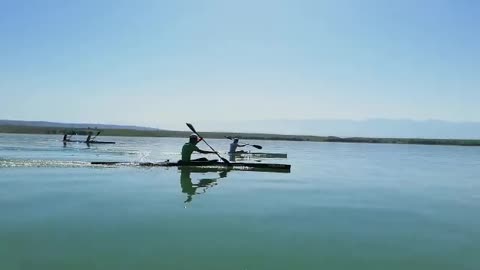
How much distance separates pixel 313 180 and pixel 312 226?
33.6 feet

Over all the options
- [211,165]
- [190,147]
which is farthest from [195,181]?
[211,165]

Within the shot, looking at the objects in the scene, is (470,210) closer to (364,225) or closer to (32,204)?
(364,225)

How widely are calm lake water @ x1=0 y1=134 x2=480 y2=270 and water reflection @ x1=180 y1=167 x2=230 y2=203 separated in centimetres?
10

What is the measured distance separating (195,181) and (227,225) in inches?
323

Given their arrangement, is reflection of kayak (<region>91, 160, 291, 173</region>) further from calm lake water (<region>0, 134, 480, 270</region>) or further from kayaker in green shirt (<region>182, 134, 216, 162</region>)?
calm lake water (<region>0, 134, 480, 270</region>)

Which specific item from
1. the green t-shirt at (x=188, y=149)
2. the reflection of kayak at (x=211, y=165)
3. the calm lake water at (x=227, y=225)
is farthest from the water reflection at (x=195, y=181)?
the green t-shirt at (x=188, y=149)

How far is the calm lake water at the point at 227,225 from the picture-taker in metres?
7.67

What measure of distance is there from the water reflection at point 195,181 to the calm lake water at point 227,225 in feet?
0.34

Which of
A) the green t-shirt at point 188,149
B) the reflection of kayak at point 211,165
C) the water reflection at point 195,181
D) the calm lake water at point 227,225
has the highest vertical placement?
the green t-shirt at point 188,149

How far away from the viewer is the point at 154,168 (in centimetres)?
2169

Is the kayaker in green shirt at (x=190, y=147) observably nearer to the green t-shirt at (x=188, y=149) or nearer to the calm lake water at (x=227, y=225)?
the green t-shirt at (x=188, y=149)

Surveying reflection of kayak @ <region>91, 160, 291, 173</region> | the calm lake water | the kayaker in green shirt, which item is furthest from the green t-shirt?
the calm lake water

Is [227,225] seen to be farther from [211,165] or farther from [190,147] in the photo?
[211,165]

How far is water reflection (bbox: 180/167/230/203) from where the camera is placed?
15.3 metres
